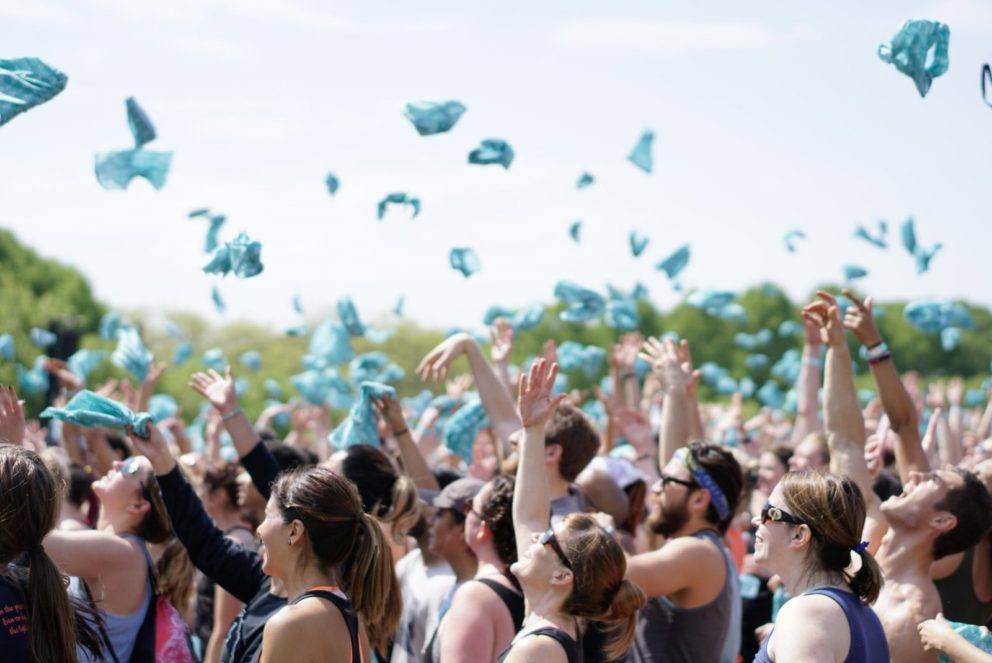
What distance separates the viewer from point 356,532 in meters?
3.98

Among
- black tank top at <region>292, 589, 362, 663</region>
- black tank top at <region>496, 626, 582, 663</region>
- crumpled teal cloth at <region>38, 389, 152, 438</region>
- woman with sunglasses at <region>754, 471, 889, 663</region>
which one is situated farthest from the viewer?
crumpled teal cloth at <region>38, 389, 152, 438</region>

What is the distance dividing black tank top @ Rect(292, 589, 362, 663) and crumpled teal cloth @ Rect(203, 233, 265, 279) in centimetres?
255

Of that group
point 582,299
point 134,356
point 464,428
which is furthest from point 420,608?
point 582,299

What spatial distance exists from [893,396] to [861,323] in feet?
1.13

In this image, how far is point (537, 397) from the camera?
4.66 meters

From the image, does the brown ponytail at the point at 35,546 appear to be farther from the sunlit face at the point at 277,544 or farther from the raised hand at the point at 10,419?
the raised hand at the point at 10,419

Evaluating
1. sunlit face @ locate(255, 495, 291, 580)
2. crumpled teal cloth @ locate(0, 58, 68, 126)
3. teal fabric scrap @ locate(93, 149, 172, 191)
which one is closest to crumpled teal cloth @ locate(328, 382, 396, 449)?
teal fabric scrap @ locate(93, 149, 172, 191)

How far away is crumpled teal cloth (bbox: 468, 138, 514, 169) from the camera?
25.9ft

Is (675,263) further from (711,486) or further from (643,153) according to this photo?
(711,486)

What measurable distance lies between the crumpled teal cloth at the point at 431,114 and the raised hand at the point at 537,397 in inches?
112

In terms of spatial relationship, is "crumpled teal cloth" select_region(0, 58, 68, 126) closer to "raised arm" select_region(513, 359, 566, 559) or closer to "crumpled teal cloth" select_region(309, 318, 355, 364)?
"raised arm" select_region(513, 359, 566, 559)

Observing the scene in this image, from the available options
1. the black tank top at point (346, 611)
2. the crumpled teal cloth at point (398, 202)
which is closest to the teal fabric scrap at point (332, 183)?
the crumpled teal cloth at point (398, 202)

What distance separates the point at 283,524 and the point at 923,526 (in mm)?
2346

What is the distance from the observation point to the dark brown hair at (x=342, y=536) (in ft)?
12.9
